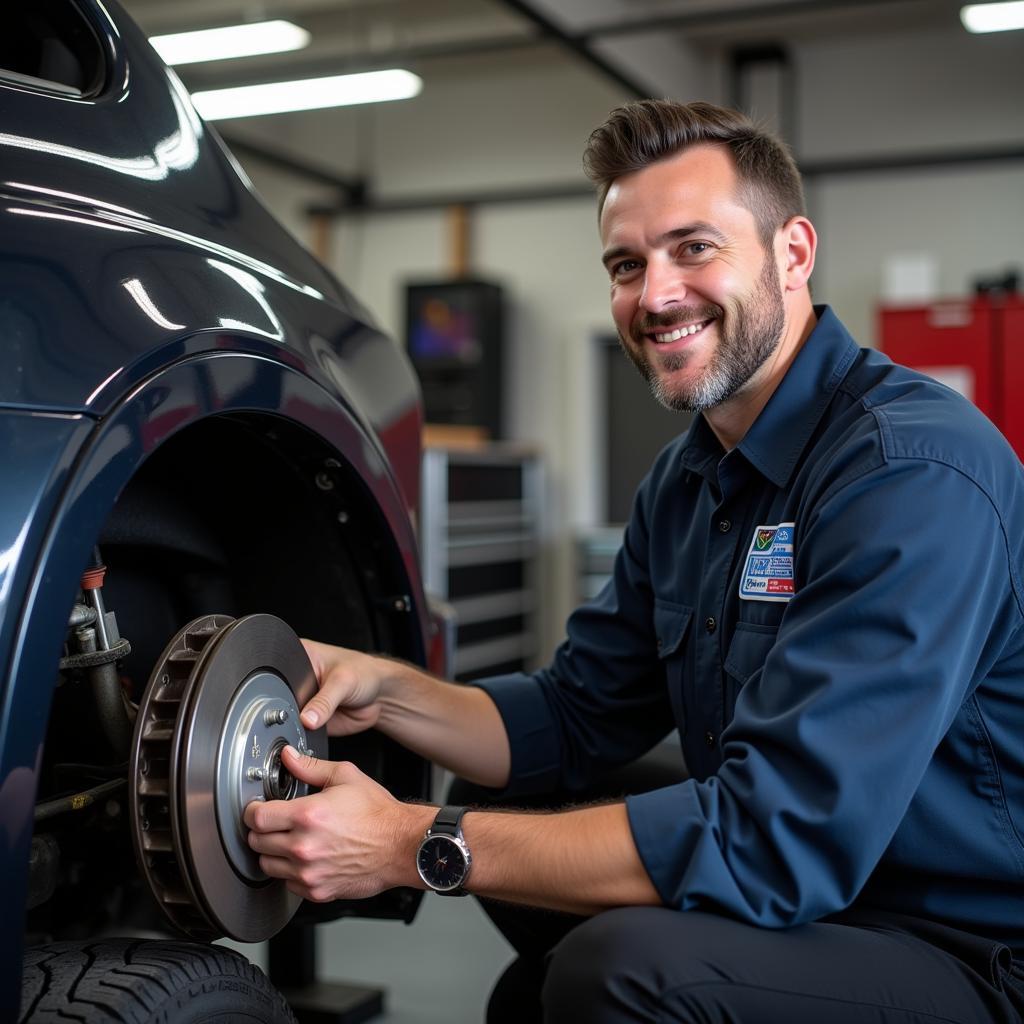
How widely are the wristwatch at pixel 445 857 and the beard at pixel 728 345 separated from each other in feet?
1.83

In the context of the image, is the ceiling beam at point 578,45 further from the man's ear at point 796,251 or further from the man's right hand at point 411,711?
the man's right hand at point 411,711

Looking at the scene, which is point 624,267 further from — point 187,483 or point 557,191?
point 557,191

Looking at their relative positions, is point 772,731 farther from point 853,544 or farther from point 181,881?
point 181,881

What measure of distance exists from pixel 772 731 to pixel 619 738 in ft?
1.90

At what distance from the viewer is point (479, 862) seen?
1044 mm

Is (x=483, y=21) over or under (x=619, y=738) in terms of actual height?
over

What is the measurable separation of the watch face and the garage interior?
381cm

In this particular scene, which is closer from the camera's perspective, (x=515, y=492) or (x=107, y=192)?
(x=107, y=192)

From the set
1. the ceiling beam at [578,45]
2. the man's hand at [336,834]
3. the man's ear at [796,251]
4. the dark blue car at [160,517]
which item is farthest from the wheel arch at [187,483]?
the ceiling beam at [578,45]

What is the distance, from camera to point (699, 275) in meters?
1.35

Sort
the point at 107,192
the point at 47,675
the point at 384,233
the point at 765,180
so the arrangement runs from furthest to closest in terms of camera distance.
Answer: the point at 384,233 < the point at 765,180 < the point at 107,192 < the point at 47,675

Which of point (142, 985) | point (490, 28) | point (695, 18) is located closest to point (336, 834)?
point (142, 985)

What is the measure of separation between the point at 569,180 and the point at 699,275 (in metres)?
5.78

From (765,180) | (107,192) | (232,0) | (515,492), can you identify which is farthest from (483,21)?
(107,192)
